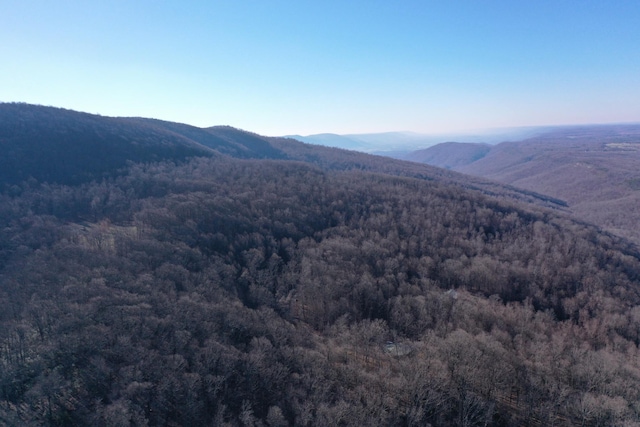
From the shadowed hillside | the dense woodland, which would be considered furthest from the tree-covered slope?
the shadowed hillside

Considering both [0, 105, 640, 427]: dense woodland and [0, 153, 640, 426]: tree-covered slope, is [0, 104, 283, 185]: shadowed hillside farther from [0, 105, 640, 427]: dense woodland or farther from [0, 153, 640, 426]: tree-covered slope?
[0, 153, 640, 426]: tree-covered slope

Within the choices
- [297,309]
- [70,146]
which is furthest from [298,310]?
[70,146]

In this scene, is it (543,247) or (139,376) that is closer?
(139,376)

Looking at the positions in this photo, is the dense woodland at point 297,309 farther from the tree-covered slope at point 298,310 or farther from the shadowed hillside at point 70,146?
the shadowed hillside at point 70,146

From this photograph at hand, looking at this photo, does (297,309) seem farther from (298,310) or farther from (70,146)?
(70,146)

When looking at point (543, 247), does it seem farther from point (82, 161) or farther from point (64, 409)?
point (82, 161)

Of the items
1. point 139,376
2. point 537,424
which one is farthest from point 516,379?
point 139,376

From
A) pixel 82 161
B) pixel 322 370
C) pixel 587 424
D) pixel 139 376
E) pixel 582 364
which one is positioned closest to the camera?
pixel 139 376

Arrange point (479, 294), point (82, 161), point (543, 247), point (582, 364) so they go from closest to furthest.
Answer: point (582, 364) → point (479, 294) → point (543, 247) → point (82, 161)
